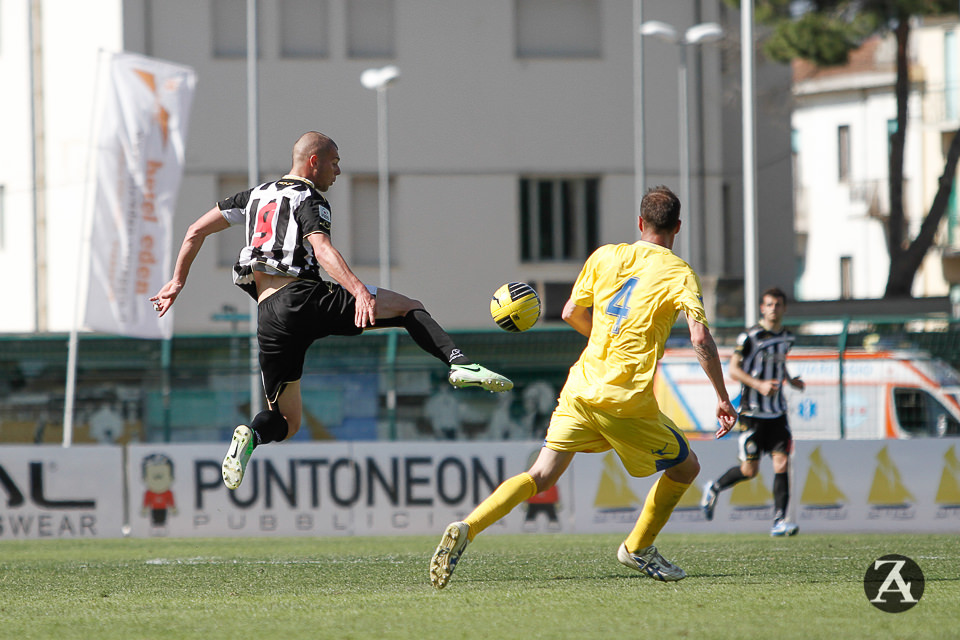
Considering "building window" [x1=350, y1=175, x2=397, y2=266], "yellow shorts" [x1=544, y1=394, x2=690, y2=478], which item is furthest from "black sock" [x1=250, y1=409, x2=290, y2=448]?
"building window" [x1=350, y1=175, x2=397, y2=266]

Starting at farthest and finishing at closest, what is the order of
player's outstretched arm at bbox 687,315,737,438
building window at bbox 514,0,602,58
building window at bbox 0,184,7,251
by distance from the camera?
building window at bbox 514,0,602,58 → building window at bbox 0,184,7,251 → player's outstretched arm at bbox 687,315,737,438

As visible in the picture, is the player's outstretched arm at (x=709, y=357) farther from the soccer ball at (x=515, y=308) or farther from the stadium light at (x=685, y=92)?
the stadium light at (x=685, y=92)

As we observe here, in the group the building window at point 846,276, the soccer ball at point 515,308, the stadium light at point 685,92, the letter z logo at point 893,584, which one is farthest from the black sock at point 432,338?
the building window at point 846,276

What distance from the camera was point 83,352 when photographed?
21.5 meters

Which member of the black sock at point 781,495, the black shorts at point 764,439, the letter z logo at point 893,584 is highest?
the black shorts at point 764,439

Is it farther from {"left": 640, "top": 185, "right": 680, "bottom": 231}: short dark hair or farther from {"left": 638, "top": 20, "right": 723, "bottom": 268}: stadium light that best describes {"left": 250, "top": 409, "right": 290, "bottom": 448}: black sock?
{"left": 638, "top": 20, "right": 723, "bottom": 268}: stadium light

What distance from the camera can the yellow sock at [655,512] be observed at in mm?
7469

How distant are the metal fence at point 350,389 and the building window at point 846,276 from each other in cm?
3438

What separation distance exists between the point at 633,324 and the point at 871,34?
24.8 meters

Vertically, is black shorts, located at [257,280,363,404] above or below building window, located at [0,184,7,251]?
below

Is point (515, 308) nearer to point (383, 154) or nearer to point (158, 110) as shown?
point (158, 110)

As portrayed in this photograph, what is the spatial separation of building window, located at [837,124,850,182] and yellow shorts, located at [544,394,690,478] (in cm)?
4677

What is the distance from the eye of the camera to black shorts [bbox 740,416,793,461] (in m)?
12.1

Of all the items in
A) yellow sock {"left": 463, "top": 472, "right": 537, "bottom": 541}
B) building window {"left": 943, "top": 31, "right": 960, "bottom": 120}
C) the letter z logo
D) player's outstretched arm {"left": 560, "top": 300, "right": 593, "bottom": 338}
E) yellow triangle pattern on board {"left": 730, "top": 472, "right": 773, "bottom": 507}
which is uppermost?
building window {"left": 943, "top": 31, "right": 960, "bottom": 120}
